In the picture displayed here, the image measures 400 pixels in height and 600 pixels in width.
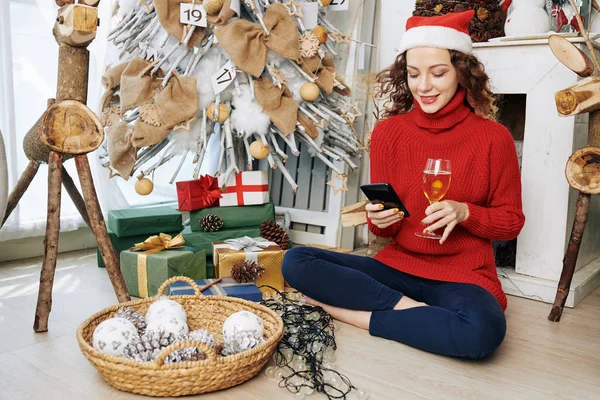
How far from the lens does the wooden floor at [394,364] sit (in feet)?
4.32

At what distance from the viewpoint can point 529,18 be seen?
206 centimetres

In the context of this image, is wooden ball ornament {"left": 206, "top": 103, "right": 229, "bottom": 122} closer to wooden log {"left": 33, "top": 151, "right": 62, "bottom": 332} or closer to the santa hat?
wooden log {"left": 33, "top": 151, "right": 62, "bottom": 332}

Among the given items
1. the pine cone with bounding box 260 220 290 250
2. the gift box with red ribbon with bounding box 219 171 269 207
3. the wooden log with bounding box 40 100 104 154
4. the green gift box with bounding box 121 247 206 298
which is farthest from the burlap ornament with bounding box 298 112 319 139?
the wooden log with bounding box 40 100 104 154

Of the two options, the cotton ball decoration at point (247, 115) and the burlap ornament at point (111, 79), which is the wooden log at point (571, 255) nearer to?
the cotton ball decoration at point (247, 115)

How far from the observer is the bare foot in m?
1.68

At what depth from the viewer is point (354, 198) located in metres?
2.64

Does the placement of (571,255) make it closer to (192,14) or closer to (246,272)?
(246,272)

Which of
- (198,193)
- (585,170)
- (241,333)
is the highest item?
(585,170)

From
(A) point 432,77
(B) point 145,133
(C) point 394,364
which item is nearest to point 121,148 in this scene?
(B) point 145,133

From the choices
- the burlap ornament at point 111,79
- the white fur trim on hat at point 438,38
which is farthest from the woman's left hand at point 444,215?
the burlap ornament at point 111,79

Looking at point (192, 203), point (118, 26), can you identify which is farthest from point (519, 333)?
point (118, 26)

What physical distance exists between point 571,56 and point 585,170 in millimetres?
339

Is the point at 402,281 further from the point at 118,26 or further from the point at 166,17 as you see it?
the point at 118,26

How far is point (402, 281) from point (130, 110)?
1131 millimetres
